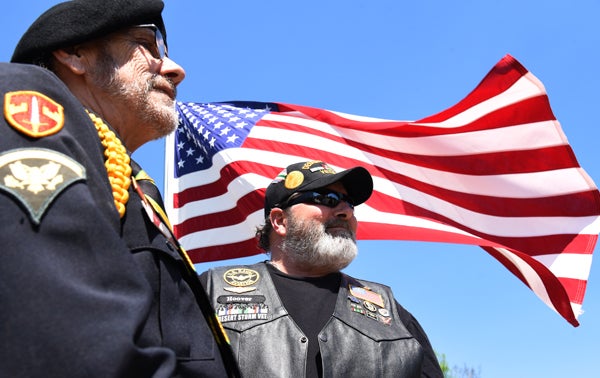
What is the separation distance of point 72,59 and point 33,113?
689mm

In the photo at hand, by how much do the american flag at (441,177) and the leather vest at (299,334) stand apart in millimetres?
2518

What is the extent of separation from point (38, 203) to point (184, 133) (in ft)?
19.7

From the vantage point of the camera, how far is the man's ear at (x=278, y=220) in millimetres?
4559

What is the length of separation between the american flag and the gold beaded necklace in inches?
180

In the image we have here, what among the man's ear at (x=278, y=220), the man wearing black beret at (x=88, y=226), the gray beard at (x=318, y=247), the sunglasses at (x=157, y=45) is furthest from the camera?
the man's ear at (x=278, y=220)

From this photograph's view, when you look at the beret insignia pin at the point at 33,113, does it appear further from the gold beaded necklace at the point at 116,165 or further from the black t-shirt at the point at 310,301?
the black t-shirt at the point at 310,301

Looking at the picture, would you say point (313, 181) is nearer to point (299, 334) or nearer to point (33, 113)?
point (299, 334)

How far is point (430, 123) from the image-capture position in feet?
23.2

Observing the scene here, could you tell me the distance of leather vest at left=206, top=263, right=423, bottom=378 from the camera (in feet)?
11.9

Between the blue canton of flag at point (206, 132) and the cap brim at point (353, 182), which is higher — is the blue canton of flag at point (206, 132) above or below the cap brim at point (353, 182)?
above

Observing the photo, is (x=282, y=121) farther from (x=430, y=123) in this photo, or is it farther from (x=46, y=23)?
(x=46, y=23)

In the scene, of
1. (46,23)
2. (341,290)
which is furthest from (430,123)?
(46,23)

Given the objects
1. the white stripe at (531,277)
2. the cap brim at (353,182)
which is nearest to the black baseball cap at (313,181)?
the cap brim at (353,182)

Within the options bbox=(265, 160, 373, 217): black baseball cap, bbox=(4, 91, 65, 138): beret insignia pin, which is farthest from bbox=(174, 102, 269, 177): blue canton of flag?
bbox=(4, 91, 65, 138): beret insignia pin
